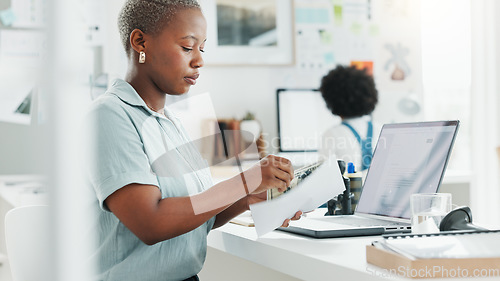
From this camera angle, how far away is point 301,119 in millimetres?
3148

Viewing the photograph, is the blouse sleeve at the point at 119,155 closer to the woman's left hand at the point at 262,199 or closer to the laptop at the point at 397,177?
the woman's left hand at the point at 262,199

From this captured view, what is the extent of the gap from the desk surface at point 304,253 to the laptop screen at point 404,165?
207 millimetres

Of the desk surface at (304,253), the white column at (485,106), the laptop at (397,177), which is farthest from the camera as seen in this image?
the white column at (485,106)

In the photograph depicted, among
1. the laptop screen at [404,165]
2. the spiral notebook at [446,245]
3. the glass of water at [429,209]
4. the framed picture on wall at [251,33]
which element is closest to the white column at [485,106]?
the framed picture on wall at [251,33]

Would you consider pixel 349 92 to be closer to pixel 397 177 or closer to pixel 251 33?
pixel 251 33

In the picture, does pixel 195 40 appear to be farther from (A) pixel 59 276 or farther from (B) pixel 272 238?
(A) pixel 59 276

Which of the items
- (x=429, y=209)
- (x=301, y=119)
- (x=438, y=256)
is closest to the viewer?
(x=438, y=256)

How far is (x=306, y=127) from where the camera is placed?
314 cm

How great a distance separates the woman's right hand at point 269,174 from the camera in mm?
960

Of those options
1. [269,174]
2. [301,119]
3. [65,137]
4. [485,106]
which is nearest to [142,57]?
[269,174]

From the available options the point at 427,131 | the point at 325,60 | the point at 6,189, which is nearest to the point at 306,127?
the point at 325,60

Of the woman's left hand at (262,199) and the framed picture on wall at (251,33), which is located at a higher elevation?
the framed picture on wall at (251,33)

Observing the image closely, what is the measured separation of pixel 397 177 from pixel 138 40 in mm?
613

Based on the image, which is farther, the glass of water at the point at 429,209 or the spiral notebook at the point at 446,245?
the glass of water at the point at 429,209
